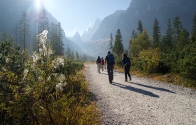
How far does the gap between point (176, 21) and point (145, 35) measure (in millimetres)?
34702

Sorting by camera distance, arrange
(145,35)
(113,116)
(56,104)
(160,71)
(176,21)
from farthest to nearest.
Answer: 1. (176,21)
2. (145,35)
3. (160,71)
4. (113,116)
5. (56,104)

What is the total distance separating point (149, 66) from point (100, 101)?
10.1 m

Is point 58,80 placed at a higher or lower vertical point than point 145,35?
lower

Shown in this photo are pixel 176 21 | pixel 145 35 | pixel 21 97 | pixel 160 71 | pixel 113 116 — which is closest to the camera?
pixel 21 97

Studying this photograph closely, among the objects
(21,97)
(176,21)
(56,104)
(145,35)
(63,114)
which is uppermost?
(176,21)

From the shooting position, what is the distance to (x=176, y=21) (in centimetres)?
6894

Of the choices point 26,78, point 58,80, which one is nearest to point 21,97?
point 26,78

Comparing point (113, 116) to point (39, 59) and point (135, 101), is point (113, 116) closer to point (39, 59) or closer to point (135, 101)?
point (135, 101)

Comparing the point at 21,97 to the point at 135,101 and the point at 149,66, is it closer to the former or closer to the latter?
the point at 135,101

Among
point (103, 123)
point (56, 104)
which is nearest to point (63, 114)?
point (56, 104)

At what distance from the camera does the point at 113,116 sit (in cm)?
512

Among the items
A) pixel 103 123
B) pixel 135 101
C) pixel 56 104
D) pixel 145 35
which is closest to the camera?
pixel 56 104

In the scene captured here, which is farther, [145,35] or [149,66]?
[145,35]

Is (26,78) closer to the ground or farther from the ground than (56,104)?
farther from the ground
